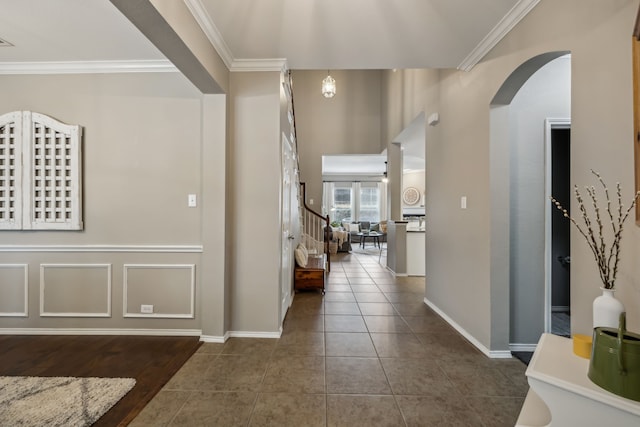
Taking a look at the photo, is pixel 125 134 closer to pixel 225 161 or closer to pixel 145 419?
pixel 225 161

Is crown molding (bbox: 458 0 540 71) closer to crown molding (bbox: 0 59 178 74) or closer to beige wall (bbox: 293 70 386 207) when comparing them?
crown molding (bbox: 0 59 178 74)

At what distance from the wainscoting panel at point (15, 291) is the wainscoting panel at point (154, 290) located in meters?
Result: 0.95

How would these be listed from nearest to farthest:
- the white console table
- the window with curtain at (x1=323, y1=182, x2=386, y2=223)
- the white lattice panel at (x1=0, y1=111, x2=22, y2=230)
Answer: the white console table → the white lattice panel at (x1=0, y1=111, x2=22, y2=230) → the window with curtain at (x1=323, y1=182, x2=386, y2=223)

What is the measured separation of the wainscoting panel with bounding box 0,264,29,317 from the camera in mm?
2750

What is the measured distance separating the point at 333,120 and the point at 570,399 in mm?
7146

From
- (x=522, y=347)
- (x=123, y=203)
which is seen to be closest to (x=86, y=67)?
(x=123, y=203)

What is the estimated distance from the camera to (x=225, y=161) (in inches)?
103

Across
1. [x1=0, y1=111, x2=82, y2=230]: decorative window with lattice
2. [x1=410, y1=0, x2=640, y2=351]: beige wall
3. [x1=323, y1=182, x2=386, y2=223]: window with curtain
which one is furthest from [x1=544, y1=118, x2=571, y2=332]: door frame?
[x1=323, y1=182, x2=386, y2=223]: window with curtain

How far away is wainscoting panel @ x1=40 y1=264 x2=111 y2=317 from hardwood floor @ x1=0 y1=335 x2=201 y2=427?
24cm

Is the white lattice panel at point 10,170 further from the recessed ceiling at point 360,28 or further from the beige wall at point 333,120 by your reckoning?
the beige wall at point 333,120

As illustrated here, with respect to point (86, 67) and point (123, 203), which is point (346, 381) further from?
point (86, 67)

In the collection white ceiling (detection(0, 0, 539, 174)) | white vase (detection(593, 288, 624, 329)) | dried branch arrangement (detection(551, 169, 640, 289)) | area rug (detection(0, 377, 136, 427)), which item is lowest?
area rug (detection(0, 377, 136, 427))

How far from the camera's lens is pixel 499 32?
7.29 feet

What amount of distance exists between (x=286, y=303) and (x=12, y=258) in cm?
270
